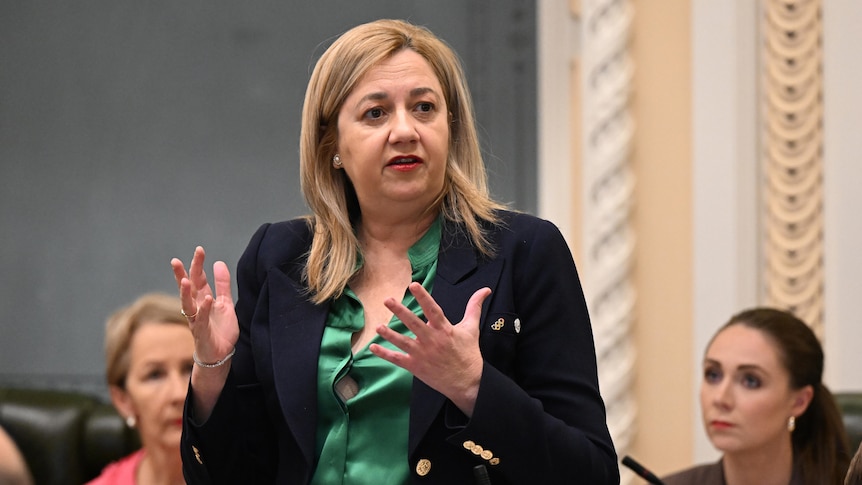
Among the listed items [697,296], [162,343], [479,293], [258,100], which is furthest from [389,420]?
[258,100]

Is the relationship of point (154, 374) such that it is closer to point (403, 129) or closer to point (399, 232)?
point (399, 232)

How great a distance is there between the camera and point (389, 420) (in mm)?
1976

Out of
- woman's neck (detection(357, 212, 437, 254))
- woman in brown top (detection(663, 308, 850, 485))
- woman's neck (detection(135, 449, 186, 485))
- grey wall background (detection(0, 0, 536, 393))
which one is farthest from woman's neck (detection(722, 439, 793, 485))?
grey wall background (detection(0, 0, 536, 393))

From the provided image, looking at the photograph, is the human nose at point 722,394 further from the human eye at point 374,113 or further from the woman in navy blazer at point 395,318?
the human eye at point 374,113

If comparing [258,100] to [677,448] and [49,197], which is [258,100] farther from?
[677,448]

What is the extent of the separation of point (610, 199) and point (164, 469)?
6.34ft

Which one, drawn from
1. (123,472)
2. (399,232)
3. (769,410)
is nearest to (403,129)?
(399,232)

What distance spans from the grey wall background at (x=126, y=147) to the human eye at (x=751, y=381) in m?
2.97

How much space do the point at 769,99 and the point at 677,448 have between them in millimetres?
1223

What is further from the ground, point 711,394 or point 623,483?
point 711,394

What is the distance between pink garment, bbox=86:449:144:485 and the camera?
11.1ft

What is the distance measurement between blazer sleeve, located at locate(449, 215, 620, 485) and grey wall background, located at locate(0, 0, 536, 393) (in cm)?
415

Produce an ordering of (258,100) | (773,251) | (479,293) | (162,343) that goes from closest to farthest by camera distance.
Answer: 1. (479,293)
2. (162,343)
3. (773,251)
4. (258,100)

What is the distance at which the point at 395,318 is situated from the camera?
2029 millimetres
